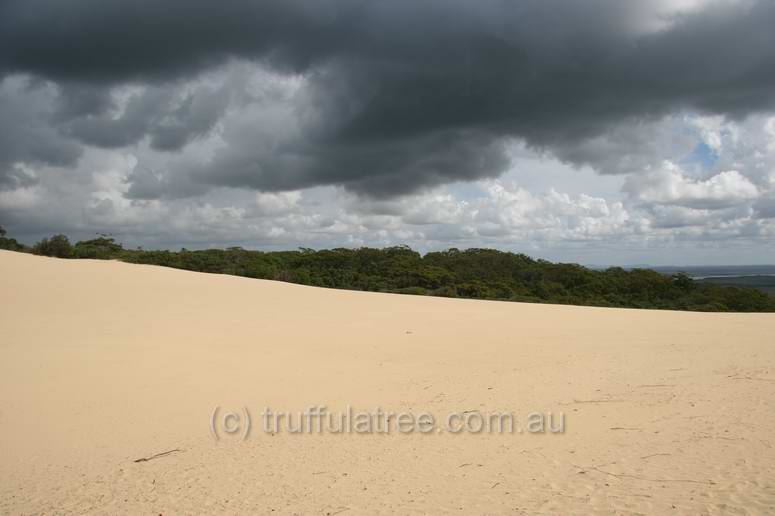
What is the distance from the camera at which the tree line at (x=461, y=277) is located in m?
35.4

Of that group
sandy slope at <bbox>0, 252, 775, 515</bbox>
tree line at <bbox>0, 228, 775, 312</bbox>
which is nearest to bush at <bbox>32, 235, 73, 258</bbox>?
tree line at <bbox>0, 228, 775, 312</bbox>

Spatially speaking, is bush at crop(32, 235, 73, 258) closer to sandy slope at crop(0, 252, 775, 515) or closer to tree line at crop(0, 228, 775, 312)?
tree line at crop(0, 228, 775, 312)

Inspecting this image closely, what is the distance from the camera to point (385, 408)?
6703mm

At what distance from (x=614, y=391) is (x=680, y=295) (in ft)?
122

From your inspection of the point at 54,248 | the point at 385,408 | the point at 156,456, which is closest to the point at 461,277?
the point at 54,248

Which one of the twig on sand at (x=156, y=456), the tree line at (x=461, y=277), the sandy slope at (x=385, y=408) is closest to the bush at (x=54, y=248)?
the tree line at (x=461, y=277)

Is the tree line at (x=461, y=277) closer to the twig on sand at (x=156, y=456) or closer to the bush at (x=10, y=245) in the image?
the bush at (x=10, y=245)

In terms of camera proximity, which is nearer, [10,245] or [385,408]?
[385,408]

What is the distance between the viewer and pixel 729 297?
3678 cm

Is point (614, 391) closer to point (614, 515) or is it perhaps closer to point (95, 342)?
point (614, 515)

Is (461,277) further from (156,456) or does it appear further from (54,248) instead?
(156,456)

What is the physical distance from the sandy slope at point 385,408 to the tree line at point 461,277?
22.5 metres

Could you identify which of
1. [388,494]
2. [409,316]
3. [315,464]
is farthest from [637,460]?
[409,316]

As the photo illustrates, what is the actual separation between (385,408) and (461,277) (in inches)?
1502
